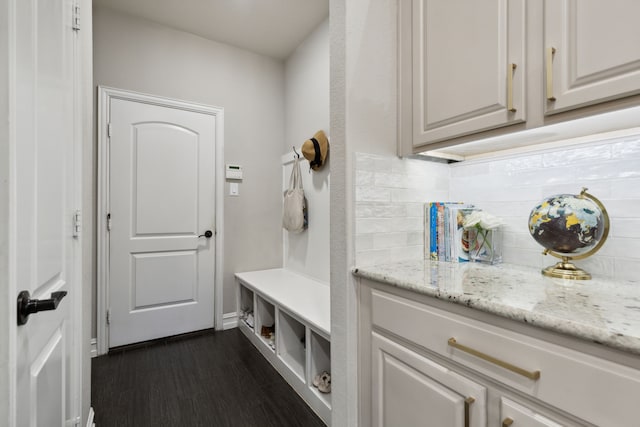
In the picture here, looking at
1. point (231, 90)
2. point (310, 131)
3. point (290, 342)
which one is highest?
point (231, 90)

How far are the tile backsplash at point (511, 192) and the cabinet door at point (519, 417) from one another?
24.8 inches

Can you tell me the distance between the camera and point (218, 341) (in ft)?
8.25

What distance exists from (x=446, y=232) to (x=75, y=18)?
181 cm

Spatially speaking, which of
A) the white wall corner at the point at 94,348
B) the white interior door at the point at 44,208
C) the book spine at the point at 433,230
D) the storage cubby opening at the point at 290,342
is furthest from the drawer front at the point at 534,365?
the white wall corner at the point at 94,348

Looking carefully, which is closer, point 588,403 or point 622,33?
point 588,403

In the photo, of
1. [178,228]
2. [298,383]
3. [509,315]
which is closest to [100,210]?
[178,228]

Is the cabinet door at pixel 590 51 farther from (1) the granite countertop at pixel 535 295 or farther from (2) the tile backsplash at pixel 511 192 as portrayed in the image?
(1) the granite countertop at pixel 535 295

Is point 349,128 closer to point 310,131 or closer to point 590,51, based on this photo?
point 590,51

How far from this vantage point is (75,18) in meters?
1.18

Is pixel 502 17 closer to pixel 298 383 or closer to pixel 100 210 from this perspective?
pixel 298 383

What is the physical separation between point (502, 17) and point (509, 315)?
95cm

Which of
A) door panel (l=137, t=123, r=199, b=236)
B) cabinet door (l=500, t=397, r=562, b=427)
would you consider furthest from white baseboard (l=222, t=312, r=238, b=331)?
cabinet door (l=500, t=397, r=562, b=427)

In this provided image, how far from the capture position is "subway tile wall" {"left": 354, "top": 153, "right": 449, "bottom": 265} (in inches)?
47.8

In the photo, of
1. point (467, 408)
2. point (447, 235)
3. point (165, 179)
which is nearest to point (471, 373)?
point (467, 408)
